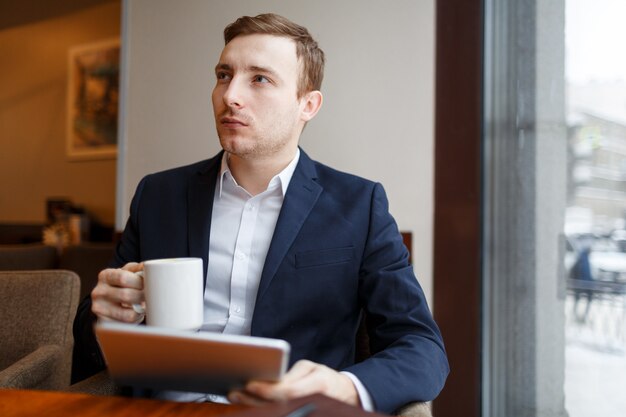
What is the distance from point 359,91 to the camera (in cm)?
192

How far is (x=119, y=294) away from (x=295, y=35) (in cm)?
79

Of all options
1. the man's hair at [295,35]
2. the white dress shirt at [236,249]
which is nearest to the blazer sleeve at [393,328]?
the white dress shirt at [236,249]

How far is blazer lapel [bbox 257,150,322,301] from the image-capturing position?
3.94 feet

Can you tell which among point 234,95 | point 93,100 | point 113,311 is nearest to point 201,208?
point 234,95

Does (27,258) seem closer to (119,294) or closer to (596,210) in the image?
(119,294)

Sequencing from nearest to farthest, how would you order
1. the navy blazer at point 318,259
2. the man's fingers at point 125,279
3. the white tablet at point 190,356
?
the white tablet at point 190,356
the man's fingers at point 125,279
the navy blazer at point 318,259

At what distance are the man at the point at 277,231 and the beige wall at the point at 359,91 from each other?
52 centimetres

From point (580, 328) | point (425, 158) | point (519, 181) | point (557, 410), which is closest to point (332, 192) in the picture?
point (425, 158)

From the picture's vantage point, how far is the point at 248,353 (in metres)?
0.65

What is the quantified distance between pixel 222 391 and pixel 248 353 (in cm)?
17

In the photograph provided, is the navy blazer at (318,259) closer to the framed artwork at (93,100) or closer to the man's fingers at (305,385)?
the man's fingers at (305,385)

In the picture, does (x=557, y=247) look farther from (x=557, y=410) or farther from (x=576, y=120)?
(x=557, y=410)

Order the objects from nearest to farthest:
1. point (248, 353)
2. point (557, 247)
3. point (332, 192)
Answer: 1. point (248, 353)
2. point (332, 192)
3. point (557, 247)

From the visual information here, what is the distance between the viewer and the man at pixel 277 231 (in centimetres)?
120
